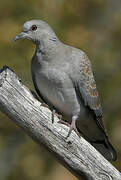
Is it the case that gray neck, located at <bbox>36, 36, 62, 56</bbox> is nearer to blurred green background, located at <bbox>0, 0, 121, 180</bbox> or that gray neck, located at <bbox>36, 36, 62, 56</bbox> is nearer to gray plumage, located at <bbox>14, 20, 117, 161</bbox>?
gray plumage, located at <bbox>14, 20, 117, 161</bbox>

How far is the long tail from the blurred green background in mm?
546

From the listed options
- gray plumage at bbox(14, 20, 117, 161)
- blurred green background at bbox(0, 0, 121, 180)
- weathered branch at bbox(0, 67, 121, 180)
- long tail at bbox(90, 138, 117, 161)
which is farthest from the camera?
blurred green background at bbox(0, 0, 121, 180)

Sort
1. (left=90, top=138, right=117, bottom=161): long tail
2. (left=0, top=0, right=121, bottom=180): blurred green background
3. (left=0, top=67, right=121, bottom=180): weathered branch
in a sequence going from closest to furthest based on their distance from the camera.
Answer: (left=0, top=67, right=121, bottom=180): weathered branch → (left=90, top=138, right=117, bottom=161): long tail → (left=0, top=0, right=121, bottom=180): blurred green background

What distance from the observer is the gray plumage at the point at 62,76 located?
475 centimetres

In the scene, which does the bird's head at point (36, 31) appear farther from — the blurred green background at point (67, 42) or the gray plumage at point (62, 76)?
the blurred green background at point (67, 42)

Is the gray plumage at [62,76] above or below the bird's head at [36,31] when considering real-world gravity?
below

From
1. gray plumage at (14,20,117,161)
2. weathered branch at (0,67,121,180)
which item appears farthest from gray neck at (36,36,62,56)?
weathered branch at (0,67,121,180)

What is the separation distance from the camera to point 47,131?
4.20 metres

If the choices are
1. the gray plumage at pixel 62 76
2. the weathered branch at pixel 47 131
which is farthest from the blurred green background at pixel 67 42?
the weathered branch at pixel 47 131

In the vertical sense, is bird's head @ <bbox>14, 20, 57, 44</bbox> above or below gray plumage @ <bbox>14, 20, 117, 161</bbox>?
above

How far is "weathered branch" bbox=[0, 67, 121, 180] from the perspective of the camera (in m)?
4.13

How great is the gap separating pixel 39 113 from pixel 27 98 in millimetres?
158

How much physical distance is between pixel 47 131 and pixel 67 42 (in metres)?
1.89

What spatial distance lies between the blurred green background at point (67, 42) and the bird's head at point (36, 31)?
848 millimetres
